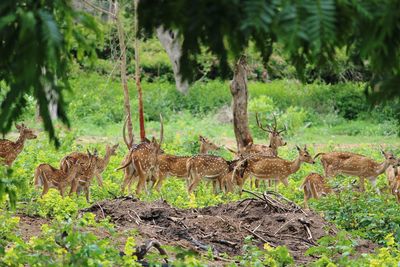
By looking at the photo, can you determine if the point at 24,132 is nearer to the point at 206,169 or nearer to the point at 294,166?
the point at 206,169

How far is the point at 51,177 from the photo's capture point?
12938 millimetres

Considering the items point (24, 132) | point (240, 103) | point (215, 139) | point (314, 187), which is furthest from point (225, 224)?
point (215, 139)

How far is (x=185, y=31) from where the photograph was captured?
4.52 metres

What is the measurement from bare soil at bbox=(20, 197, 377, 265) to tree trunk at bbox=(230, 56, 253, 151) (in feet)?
21.0

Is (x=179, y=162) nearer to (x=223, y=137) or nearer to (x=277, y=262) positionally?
(x=277, y=262)

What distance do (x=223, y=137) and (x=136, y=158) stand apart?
9.78 meters

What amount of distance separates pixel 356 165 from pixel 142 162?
147 inches

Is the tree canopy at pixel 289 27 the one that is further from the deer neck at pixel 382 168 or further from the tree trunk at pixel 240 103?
the tree trunk at pixel 240 103

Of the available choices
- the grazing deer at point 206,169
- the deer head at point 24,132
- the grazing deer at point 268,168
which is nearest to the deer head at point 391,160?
the grazing deer at point 268,168

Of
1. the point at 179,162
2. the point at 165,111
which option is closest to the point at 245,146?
the point at 179,162

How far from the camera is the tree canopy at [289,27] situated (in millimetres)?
4090

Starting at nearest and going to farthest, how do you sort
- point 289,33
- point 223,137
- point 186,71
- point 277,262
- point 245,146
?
1. point 289,33
2. point 186,71
3. point 277,262
4. point 245,146
5. point 223,137

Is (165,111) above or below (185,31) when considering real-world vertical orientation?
below

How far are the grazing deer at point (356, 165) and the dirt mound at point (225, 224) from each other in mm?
5049
